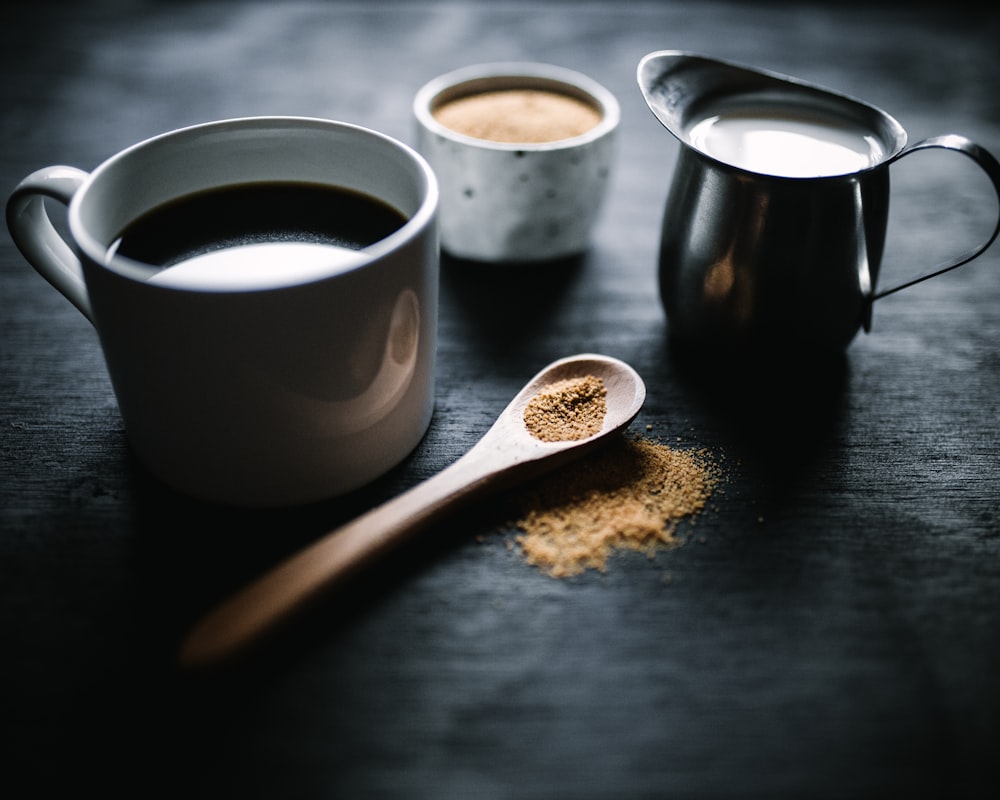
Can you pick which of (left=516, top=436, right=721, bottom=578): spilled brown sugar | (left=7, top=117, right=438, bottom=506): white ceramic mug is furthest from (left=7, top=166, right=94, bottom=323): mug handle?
(left=516, top=436, right=721, bottom=578): spilled brown sugar

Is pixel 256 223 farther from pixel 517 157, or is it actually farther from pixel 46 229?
pixel 517 157

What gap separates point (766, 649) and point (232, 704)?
0.99 ft

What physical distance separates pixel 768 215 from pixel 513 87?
376 millimetres

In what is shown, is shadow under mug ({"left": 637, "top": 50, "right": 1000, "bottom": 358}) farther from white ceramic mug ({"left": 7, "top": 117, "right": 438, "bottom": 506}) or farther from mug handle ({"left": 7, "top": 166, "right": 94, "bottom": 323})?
mug handle ({"left": 7, "top": 166, "right": 94, "bottom": 323})

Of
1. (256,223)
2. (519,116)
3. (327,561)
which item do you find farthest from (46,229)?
(519,116)

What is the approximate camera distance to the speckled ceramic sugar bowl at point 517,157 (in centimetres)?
77

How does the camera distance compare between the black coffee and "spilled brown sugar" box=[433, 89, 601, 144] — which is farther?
"spilled brown sugar" box=[433, 89, 601, 144]

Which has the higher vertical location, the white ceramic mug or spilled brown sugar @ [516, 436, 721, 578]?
the white ceramic mug

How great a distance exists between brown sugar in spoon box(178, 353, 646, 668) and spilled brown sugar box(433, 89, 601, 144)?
0.24 meters

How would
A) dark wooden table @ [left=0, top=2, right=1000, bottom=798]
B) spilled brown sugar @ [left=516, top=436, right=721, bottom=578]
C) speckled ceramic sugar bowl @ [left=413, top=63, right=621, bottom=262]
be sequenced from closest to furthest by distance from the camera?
dark wooden table @ [left=0, top=2, right=1000, bottom=798] < spilled brown sugar @ [left=516, top=436, right=721, bottom=578] < speckled ceramic sugar bowl @ [left=413, top=63, right=621, bottom=262]

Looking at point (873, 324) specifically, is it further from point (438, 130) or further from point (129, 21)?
point (129, 21)

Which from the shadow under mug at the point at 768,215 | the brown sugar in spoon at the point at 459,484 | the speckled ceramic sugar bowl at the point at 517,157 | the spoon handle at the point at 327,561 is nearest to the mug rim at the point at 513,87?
the speckled ceramic sugar bowl at the point at 517,157

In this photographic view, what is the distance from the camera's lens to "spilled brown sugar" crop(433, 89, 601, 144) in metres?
0.80

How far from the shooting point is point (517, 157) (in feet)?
2.49
